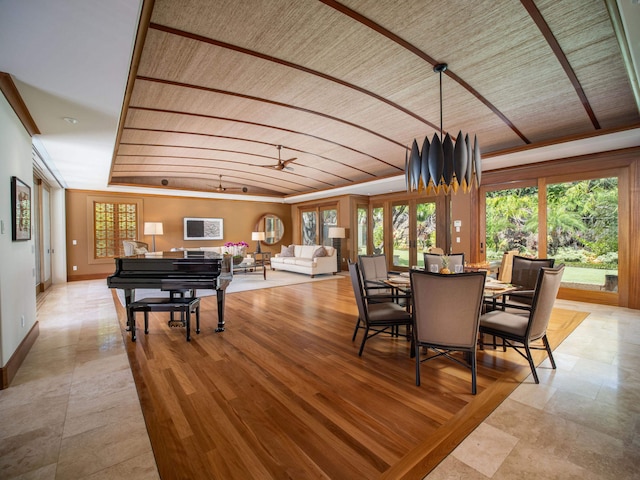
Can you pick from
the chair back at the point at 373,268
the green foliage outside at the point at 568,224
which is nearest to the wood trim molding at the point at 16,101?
the chair back at the point at 373,268

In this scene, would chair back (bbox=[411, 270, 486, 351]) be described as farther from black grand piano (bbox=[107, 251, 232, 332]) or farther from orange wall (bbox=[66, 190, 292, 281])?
orange wall (bbox=[66, 190, 292, 281])

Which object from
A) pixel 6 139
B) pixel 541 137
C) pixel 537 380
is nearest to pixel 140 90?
pixel 6 139

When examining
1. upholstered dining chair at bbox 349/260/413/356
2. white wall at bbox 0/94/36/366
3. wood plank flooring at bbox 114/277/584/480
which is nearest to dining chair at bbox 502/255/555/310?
wood plank flooring at bbox 114/277/584/480

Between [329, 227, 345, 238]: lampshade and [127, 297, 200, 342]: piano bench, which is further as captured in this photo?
[329, 227, 345, 238]: lampshade

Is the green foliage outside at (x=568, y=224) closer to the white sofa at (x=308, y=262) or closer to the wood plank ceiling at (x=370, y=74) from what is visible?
the wood plank ceiling at (x=370, y=74)

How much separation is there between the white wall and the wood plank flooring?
97 centimetres

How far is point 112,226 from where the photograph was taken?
847cm

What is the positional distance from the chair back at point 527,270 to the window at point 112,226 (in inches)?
372

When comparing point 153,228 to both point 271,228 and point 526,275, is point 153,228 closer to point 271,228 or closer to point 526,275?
point 271,228

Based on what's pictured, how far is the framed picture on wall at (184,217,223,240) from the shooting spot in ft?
31.6

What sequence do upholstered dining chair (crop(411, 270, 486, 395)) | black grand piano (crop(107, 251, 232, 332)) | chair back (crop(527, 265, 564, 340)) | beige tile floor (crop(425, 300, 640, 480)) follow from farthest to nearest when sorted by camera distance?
1. black grand piano (crop(107, 251, 232, 332))
2. chair back (crop(527, 265, 564, 340))
3. upholstered dining chair (crop(411, 270, 486, 395))
4. beige tile floor (crop(425, 300, 640, 480))

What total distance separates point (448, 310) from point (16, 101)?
429 centimetres

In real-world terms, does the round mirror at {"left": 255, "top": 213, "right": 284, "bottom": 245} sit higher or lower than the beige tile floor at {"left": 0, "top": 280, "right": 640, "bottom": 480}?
higher

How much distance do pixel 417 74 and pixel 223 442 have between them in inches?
143
